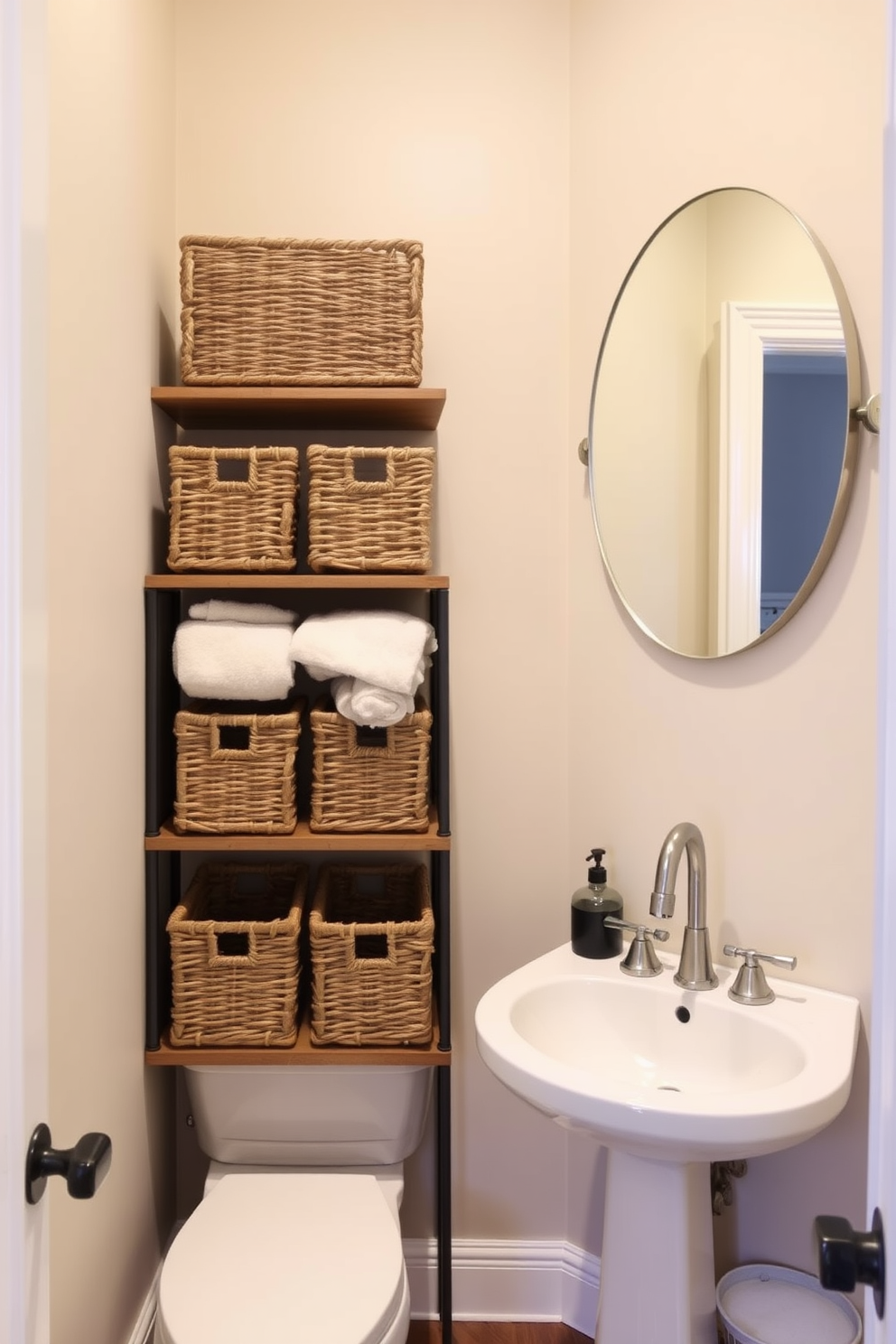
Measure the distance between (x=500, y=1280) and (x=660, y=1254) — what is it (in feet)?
2.32

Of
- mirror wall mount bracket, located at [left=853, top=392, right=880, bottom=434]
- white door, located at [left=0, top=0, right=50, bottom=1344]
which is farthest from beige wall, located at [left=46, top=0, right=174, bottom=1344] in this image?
mirror wall mount bracket, located at [left=853, top=392, right=880, bottom=434]

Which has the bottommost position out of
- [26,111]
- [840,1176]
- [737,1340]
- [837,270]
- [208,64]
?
[737,1340]

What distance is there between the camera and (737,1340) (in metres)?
1.40

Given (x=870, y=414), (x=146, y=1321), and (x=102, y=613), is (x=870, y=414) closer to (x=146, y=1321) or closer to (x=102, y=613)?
(x=102, y=613)

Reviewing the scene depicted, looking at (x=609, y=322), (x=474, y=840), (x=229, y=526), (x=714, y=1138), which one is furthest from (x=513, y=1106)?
(x=609, y=322)

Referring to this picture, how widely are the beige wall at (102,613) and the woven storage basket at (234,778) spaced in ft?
0.27

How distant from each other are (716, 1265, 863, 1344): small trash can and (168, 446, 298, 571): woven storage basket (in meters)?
1.34

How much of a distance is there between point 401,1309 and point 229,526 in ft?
4.00

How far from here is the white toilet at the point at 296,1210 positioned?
50.8 inches

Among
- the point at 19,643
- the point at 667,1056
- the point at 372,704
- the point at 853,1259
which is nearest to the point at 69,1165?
the point at 19,643

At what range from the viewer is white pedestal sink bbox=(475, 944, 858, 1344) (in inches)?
46.3

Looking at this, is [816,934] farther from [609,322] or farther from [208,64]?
[208,64]

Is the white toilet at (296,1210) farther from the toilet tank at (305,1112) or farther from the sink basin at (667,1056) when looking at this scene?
the sink basin at (667,1056)

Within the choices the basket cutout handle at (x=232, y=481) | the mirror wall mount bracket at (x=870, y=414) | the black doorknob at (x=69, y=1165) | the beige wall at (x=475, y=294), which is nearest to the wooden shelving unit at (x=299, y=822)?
the basket cutout handle at (x=232, y=481)
